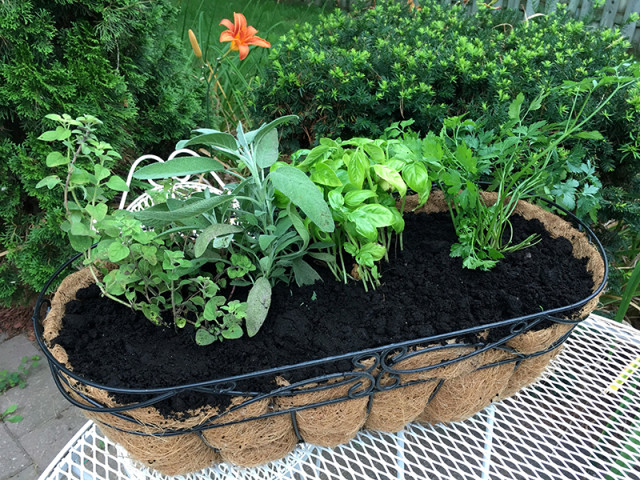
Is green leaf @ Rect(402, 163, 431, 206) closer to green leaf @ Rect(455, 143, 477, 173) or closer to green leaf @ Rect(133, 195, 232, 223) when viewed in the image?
green leaf @ Rect(455, 143, 477, 173)

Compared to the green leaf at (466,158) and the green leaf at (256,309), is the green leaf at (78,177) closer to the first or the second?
the green leaf at (256,309)

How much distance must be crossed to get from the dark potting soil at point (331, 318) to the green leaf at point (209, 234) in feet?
0.64

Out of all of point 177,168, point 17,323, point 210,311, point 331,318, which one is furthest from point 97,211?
point 17,323

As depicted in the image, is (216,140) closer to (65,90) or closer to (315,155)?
(315,155)

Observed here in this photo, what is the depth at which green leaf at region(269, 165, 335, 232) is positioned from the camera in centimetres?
76

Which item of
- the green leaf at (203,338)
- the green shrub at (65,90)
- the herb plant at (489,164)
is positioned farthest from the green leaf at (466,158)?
the green shrub at (65,90)

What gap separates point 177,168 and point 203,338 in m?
0.31

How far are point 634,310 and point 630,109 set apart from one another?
97 cm

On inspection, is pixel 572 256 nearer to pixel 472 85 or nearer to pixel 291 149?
pixel 472 85

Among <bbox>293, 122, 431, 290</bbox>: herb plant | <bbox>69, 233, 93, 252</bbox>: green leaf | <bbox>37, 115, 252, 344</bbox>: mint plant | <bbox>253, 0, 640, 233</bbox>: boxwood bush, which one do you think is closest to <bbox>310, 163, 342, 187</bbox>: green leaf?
<bbox>293, 122, 431, 290</bbox>: herb plant

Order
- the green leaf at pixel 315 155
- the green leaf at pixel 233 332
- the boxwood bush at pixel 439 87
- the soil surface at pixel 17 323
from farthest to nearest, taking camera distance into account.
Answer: the soil surface at pixel 17 323 → the boxwood bush at pixel 439 87 → the green leaf at pixel 315 155 → the green leaf at pixel 233 332

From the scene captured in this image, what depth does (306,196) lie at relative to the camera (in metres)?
0.76

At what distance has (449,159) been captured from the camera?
39.7 inches

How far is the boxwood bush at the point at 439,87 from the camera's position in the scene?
1.42 meters
